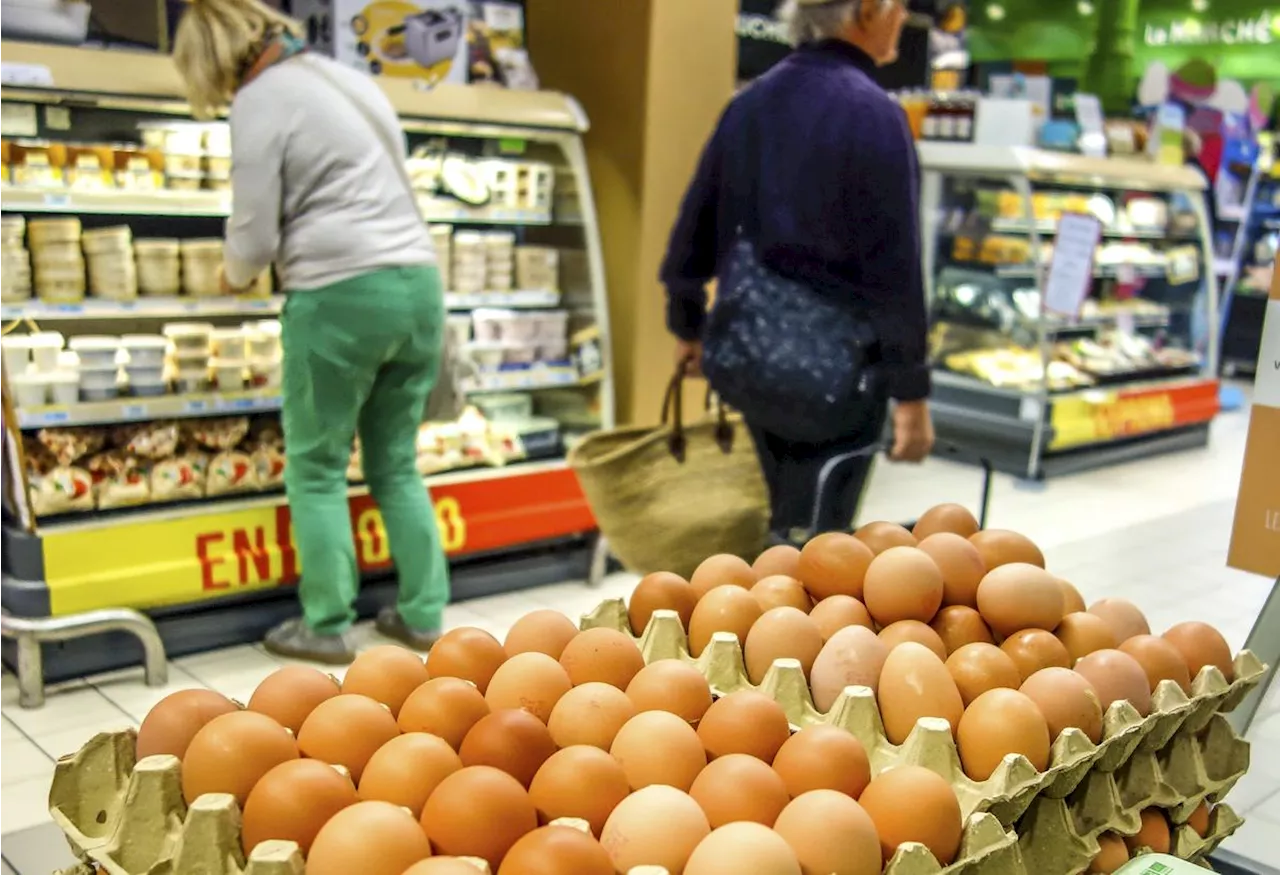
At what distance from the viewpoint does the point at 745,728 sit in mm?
1382

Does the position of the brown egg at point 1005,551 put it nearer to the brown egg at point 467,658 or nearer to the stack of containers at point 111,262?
the brown egg at point 467,658

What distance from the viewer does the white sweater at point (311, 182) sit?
125 inches

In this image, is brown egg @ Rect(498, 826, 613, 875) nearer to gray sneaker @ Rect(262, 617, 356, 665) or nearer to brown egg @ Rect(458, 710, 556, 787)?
brown egg @ Rect(458, 710, 556, 787)

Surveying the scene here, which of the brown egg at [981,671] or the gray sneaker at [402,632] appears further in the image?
the gray sneaker at [402,632]

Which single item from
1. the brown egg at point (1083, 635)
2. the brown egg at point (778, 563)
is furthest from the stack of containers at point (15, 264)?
the brown egg at point (1083, 635)

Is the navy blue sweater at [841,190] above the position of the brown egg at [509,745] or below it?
above

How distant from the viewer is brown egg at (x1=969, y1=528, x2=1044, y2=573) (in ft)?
6.13

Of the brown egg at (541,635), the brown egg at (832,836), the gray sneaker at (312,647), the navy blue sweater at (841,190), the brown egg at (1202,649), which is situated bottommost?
the gray sneaker at (312,647)

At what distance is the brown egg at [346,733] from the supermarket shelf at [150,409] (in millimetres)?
2451

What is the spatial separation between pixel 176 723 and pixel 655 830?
56 cm

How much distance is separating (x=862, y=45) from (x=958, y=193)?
4.46 m

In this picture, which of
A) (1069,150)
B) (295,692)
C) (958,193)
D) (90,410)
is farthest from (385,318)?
(1069,150)

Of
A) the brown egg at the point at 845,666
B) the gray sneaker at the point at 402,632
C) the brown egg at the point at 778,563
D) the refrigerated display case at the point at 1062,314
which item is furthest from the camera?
the refrigerated display case at the point at 1062,314

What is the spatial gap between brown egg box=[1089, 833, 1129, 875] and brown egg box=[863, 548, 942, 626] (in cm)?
38
